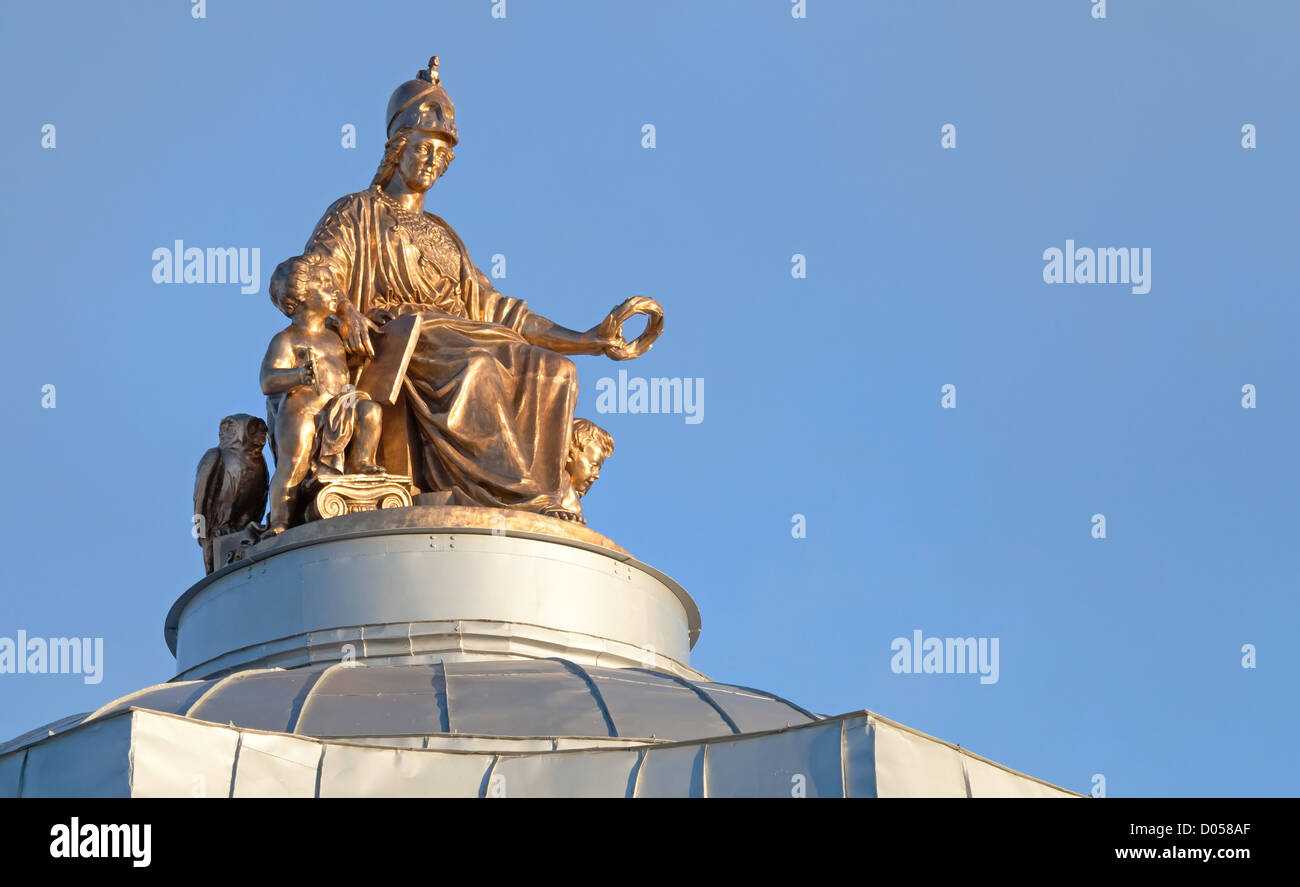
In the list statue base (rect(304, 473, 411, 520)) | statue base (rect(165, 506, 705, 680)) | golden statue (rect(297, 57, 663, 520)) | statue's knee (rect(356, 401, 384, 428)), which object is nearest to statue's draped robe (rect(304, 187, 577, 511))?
golden statue (rect(297, 57, 663, 520))

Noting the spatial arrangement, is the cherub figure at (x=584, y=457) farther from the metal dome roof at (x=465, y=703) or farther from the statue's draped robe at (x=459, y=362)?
the metal dome roof at (x=465, y=703)

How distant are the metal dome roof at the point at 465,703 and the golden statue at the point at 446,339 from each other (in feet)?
12.8

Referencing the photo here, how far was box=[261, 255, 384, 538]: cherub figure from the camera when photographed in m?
25.6

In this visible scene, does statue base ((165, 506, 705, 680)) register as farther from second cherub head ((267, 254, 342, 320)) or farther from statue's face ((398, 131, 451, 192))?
statue's face ((398, 131, 451, 192))

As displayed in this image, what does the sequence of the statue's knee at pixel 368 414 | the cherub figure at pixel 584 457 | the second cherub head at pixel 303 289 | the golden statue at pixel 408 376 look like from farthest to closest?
1. the cherub figure at pixel 584 457
2. the second cherub head at pixel 303 289
3. the statue's knee at pixel 368 414
4. the golden statue at pixel 408 376

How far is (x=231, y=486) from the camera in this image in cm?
2661

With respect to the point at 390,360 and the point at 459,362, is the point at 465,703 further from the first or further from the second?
the point at 459,362

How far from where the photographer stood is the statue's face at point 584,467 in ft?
90.3

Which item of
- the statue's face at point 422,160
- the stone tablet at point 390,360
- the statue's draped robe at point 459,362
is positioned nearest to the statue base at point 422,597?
the statue's draped robe at point 459,362

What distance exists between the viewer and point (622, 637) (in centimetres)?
2517

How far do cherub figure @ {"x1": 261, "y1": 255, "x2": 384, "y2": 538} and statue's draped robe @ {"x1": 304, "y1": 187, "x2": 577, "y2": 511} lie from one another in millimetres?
1014

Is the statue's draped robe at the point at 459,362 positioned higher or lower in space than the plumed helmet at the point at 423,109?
lower
